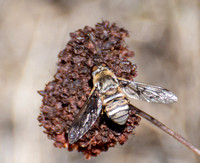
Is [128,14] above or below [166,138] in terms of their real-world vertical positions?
above

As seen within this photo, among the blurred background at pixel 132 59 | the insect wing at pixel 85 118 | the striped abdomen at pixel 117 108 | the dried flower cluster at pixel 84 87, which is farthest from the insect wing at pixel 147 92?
the blurred background at pixel 132 59

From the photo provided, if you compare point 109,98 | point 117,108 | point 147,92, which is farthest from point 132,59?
point 117,108

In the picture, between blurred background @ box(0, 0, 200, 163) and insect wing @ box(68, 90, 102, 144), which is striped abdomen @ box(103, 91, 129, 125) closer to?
insect wing @ box(68, 90, 102, 144)

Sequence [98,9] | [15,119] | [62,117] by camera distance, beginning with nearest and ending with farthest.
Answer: [62,117] → [15,119] → [98,9]

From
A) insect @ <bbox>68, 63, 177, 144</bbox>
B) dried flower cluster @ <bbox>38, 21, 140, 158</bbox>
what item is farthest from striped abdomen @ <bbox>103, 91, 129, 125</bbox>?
dried flower cluster @ <bbox>38, 21, 140, 158</bbox>

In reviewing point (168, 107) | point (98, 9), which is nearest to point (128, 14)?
point (98, 9)

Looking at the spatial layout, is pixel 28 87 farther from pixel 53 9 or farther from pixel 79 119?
pixel 79 119
